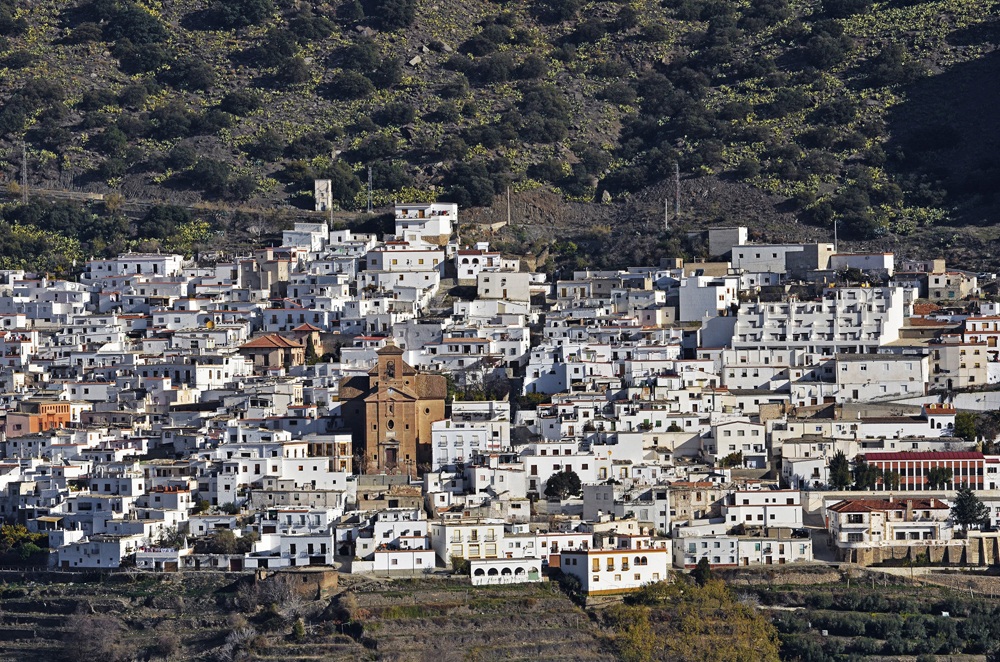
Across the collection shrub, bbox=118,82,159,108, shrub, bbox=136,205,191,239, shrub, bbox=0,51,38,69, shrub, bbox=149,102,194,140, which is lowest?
shrub, bbox=136,205,191,239

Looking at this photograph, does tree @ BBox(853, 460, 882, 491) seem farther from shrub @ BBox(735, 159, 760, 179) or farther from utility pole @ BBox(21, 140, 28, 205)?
utility pole @ BBox(21, 140, 28, 205)

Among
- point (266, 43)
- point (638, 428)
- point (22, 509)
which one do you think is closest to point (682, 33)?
point (266, 43)

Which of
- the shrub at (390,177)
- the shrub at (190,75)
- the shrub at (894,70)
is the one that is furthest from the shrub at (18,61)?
the shrub at (894,70)

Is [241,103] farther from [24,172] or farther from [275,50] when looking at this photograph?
[24,172]

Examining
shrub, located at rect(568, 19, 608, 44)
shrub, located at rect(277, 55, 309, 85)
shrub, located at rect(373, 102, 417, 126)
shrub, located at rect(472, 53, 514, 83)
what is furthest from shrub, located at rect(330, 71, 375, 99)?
shrub, located at rect(568, 19, 608, 44)

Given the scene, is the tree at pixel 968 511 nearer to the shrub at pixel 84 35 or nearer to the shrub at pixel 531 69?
the shrub at pixel 531 69

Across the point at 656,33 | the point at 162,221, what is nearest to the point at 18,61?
the point at 162,221
